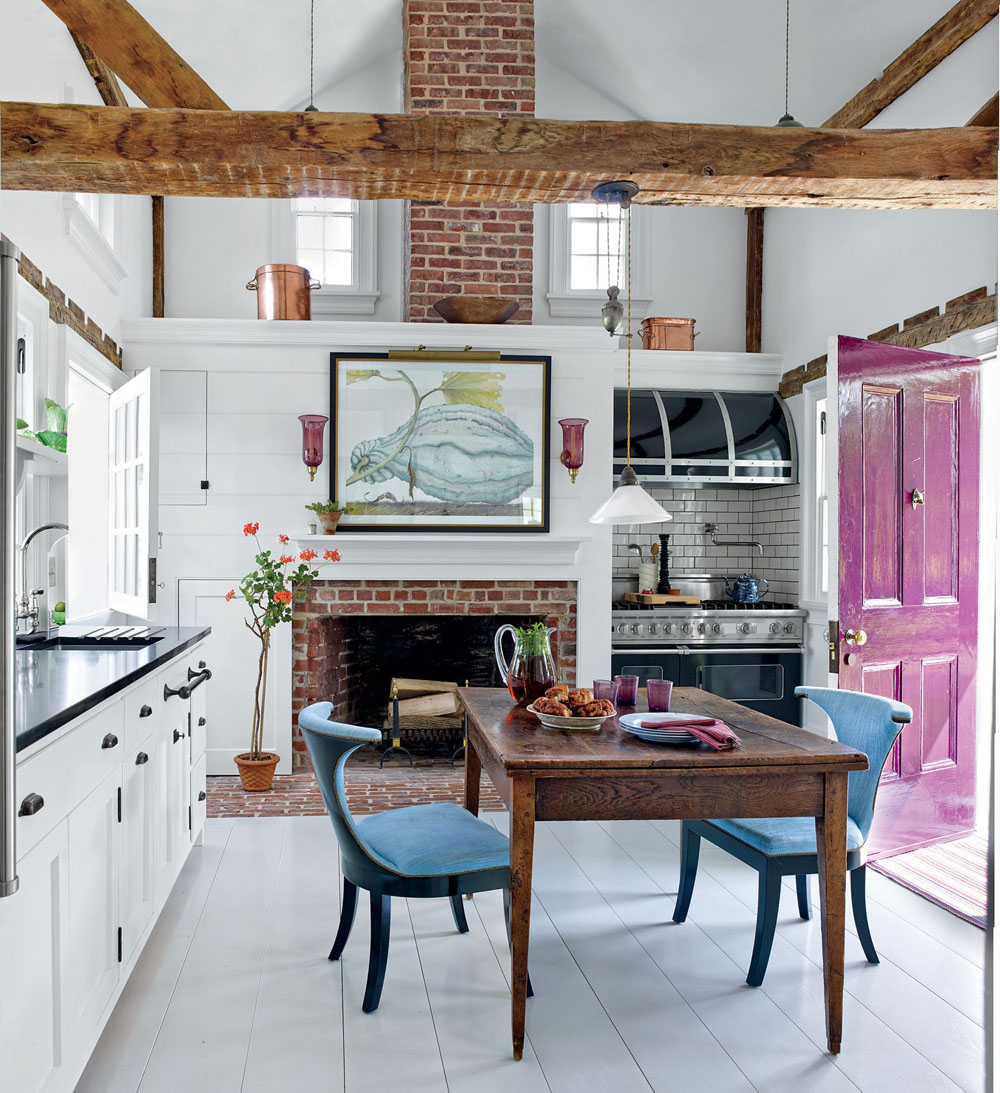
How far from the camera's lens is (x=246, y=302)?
5.91 metres

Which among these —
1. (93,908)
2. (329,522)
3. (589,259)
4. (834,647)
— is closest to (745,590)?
(834,647)

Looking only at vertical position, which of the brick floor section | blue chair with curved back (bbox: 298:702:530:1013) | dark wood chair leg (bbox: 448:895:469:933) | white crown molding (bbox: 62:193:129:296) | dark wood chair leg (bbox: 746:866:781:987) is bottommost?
the brick floor section

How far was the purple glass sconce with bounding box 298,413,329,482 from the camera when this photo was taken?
5074mm

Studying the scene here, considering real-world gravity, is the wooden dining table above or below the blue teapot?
below

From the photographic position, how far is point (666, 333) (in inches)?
238

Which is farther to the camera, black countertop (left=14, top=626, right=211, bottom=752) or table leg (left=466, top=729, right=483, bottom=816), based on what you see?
table leg (left=466, top=729, right=483, bottom=816)

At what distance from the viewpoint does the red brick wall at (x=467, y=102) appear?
5.23 m

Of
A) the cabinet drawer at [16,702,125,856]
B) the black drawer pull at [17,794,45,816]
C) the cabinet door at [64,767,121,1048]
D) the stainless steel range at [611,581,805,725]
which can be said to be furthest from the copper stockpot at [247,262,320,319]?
the black drawer pull at [17,794,45,816]

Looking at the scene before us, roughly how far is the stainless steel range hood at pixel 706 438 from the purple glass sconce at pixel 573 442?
66cm

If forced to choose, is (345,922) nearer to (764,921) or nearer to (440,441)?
(764,921)

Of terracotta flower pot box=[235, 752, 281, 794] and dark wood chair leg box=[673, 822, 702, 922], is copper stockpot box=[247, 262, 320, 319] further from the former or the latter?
dark wood chair leg box=[673, 822, 702, 922]

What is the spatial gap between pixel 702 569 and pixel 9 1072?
5.43 m

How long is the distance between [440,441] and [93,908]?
3.51 metres

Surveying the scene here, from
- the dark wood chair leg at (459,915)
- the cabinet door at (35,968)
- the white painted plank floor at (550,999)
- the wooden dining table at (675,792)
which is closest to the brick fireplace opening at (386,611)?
the white painted plank floor at (550,999)
